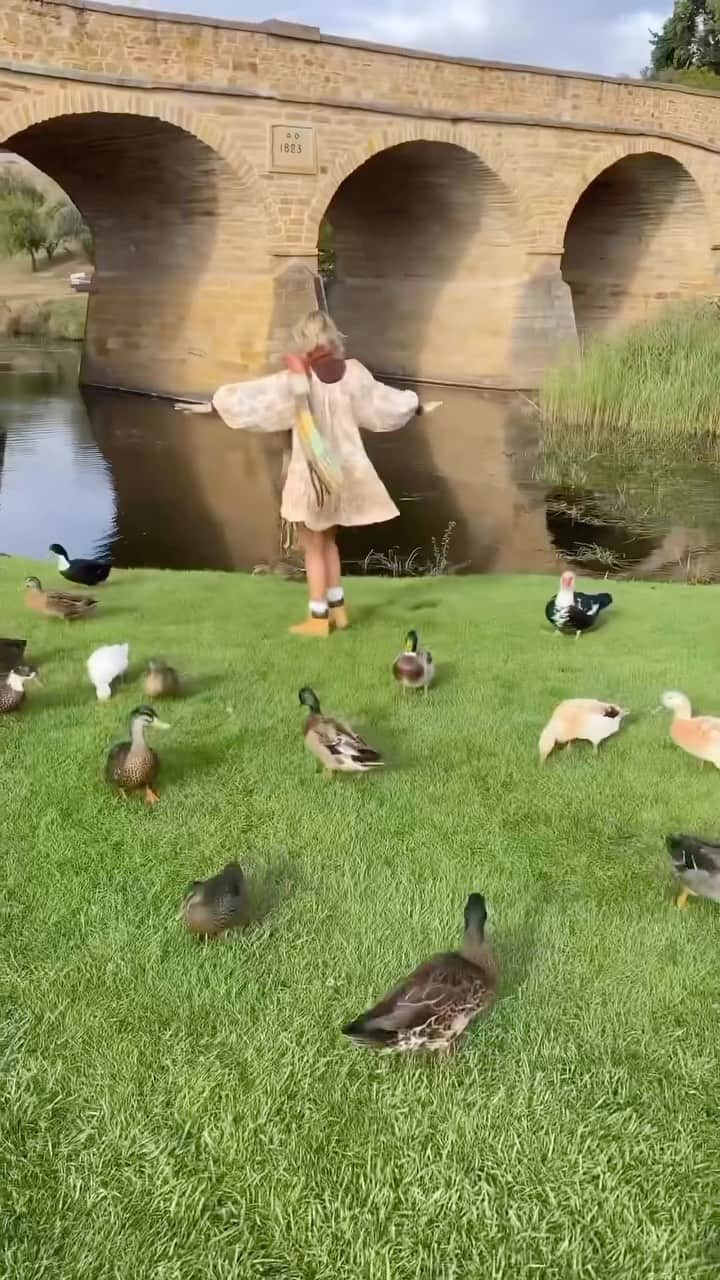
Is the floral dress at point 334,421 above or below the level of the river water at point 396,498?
above

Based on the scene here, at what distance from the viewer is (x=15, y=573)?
6.54 meters

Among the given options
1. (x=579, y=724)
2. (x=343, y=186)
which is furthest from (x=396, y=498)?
→ (x=343, y=186)

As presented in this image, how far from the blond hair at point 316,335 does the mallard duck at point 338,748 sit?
2.31m

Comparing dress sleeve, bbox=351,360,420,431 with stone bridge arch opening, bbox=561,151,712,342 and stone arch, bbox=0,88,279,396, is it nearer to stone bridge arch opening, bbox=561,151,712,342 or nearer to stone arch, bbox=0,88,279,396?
stone arch, bbox=0,88,279,396

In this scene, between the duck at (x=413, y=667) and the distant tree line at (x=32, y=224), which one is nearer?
the duck at (x=413, y=667)

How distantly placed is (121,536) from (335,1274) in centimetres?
983

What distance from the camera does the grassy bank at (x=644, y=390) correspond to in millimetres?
13797

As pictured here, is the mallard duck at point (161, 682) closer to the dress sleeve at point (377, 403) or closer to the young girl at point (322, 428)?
the young girl at point (322, 428)

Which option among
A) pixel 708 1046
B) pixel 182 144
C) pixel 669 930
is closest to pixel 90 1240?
pixel 708 1046

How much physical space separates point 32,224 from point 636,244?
3006 centimetres

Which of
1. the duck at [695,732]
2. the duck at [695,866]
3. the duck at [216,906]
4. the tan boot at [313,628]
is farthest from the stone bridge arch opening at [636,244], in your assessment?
the duck at [216,906]

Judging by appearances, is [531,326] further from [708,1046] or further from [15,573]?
[708,1046]

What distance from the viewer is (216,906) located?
2.74m

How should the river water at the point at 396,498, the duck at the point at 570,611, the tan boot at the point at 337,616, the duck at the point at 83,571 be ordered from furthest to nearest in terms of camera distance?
the river water at the point at 396,498 → the duck at the point at 83,571 → the tan boot at the point at 337,616 → the duck at the point at 570,611
